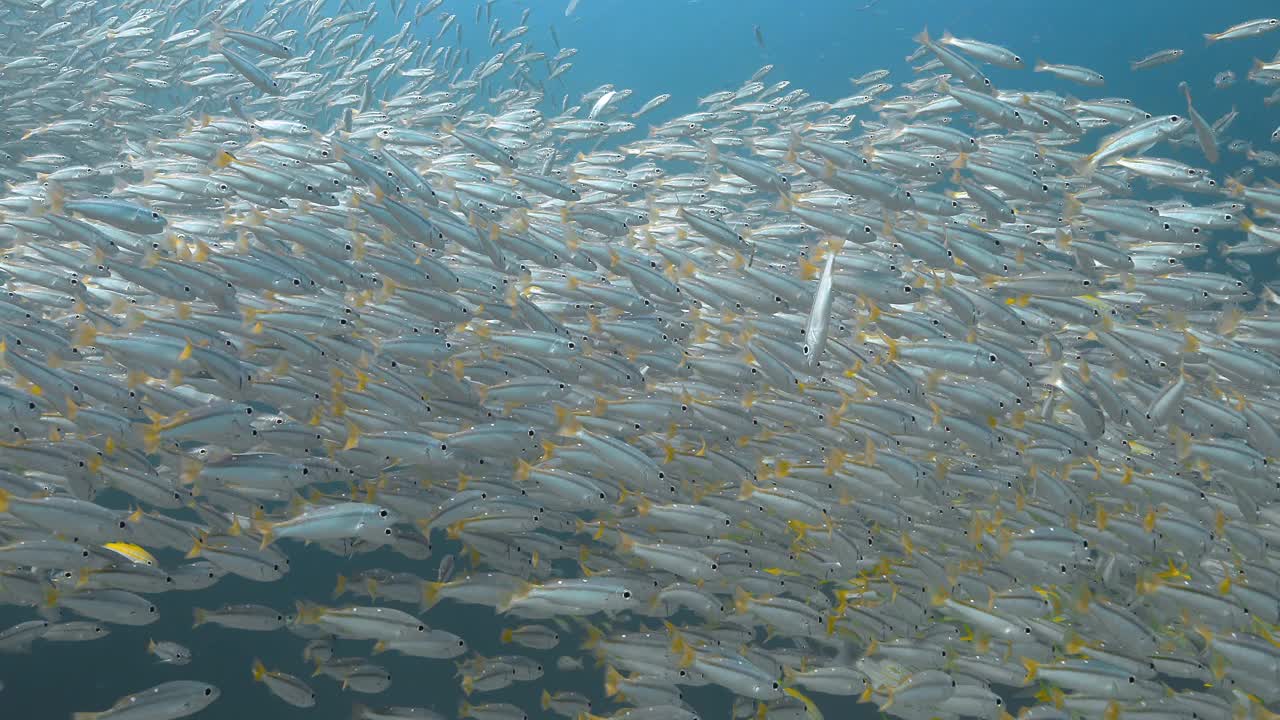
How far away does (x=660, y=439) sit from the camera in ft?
19.9

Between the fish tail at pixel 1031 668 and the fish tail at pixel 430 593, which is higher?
the fish tail at pixel 1031 668

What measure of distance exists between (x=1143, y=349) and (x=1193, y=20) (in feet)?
92.1

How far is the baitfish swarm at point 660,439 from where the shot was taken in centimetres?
486

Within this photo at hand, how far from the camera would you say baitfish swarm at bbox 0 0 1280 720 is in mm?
4855

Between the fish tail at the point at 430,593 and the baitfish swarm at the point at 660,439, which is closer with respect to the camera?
the baitfish swarm at the point at 660,439

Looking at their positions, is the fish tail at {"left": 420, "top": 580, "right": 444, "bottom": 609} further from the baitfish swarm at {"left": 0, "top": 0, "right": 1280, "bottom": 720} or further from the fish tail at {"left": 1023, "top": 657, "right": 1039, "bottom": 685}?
the fish tail at {"left": 1023, "top": 657, "right": 1039, "bottom": 685}

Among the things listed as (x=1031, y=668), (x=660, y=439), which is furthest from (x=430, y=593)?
(x=1031, y=668)

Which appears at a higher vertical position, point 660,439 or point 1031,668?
point 660,439

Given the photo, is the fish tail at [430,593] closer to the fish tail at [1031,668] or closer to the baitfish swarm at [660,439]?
the baitfish swarm at [660,439]

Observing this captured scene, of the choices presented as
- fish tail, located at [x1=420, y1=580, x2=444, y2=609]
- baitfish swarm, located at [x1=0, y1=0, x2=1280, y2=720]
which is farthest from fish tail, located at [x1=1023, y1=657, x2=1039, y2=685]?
fish tail, located at [x1=420, y1=580, x2=444, y2=609]

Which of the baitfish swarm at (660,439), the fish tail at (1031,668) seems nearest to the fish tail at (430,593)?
the baitfish swarm at (660,439)

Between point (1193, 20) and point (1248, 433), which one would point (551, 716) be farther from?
point (1193, 20)

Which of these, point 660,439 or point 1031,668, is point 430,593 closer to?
point 660,439

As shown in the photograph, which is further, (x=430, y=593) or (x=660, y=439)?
(x=660, y=439)
